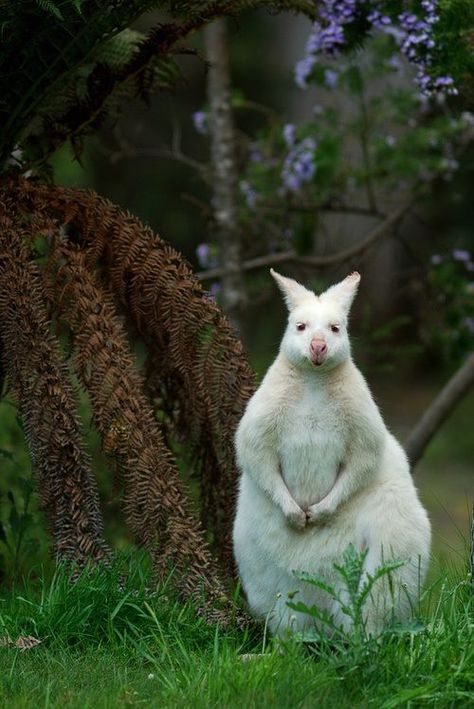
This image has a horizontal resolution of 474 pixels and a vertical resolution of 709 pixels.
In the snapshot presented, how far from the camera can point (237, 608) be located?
4633 millimetres

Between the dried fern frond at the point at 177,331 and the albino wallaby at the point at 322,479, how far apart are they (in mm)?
551

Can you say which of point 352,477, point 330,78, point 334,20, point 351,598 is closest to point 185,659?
point 351,598

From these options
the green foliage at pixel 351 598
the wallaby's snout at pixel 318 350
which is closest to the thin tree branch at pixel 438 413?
the wallaby's snout at pixel 318 350

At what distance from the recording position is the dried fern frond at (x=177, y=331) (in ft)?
16.3

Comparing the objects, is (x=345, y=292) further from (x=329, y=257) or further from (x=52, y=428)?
(x=329, y=257)

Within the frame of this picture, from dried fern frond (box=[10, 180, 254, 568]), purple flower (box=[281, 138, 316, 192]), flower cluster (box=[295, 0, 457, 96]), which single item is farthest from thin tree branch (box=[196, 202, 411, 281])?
dried fern frond (box=[10, 180, 254, 568])

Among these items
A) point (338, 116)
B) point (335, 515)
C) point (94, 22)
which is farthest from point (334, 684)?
point (338, 116)

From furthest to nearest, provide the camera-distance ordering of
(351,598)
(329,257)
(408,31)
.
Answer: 1. (329,257)
2. (408,31)
3. (351,598)

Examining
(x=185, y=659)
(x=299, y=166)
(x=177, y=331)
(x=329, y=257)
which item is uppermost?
(x=299, y=166)

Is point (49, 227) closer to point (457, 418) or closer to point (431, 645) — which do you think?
point (431, 645)

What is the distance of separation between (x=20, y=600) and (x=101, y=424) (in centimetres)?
75

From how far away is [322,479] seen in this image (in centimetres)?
→ 438

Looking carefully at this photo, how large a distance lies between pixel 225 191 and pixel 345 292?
3.49 metres

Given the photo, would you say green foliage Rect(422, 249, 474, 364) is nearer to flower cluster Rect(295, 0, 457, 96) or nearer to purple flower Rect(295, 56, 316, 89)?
purple flower Rect(295, 56, 316, 89)
